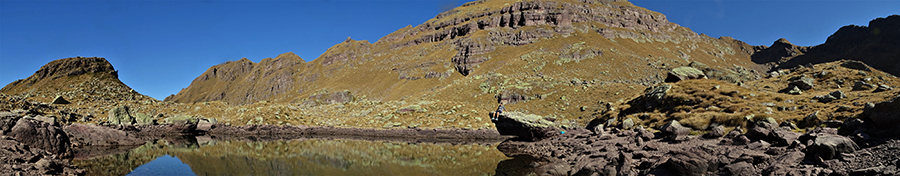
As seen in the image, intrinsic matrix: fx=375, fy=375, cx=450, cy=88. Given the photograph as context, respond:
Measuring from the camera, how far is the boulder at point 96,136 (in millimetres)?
28578

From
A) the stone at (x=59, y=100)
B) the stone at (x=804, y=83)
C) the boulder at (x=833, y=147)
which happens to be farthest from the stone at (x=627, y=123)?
the stone at (x=59, y=100)

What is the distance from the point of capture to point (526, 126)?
3456cm

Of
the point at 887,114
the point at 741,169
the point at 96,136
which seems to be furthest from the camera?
the point at 96,136

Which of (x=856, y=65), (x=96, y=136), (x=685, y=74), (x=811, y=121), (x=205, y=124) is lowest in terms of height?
(x=811, y=121)

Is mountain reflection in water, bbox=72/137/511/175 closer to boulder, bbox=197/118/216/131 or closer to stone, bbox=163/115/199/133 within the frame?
stone, bbox=163/115/199/133

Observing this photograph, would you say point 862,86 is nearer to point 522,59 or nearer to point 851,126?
point 851,126

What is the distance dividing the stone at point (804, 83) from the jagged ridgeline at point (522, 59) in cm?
1985

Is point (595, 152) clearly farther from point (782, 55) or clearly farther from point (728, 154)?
point (782, 55)

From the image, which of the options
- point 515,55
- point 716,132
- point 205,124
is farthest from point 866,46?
point 205,124

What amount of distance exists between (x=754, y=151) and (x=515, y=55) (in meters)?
106

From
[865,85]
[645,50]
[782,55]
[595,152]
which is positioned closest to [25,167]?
[595,152]

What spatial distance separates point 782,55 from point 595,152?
685 feet

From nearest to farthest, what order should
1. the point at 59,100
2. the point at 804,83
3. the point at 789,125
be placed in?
the point at 789,125 < the point at 804,83 < the point at 59,100

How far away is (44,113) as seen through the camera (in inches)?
1478
